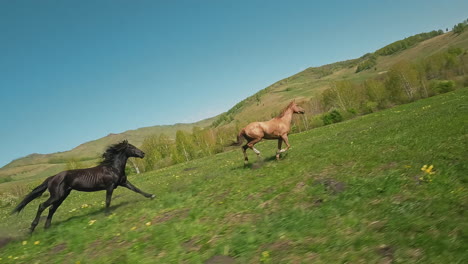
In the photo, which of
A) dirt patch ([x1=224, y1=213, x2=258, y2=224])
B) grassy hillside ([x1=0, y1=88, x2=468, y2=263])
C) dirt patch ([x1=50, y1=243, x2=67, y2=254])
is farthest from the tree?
dirt patch ([x1=224, y1=213, x2=258, y2=224])

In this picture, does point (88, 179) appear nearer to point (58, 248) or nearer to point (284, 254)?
point (58, 248)

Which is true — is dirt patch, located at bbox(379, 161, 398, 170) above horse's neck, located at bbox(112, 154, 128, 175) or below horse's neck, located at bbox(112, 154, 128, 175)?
below

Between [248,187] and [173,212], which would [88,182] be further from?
[248,187]

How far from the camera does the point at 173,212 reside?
981cm

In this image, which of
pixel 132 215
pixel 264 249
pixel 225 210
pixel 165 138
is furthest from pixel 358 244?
pixel 165 138

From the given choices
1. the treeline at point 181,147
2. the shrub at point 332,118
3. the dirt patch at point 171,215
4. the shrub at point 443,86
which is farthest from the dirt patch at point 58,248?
the shrub at point 443,86

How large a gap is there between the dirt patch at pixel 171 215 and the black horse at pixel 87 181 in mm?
3849

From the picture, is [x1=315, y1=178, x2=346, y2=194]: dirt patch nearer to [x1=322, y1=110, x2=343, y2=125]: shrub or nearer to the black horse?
the black horse

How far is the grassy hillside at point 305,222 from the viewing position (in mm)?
5191

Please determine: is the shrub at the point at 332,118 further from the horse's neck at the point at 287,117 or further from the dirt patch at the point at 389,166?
the dirt patch at the point at 389,166

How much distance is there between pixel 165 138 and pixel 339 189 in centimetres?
8694

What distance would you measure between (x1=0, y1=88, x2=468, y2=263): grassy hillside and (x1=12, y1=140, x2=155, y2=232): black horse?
46.6 inches

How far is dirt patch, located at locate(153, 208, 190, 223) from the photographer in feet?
30.2

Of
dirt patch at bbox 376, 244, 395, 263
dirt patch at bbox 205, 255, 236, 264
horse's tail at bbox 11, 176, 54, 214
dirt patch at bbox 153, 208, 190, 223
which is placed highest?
horse's tail at bbox 11, 176, 54, 214
